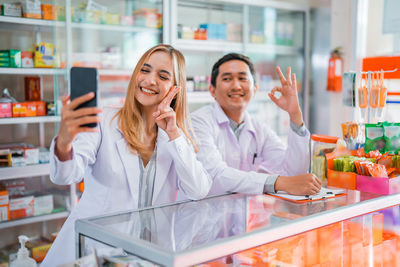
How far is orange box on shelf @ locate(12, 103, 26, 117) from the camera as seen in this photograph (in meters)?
3.60

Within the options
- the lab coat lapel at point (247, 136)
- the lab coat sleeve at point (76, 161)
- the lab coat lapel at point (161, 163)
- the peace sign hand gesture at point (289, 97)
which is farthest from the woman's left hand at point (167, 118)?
the lab coat lapel at point (247, 136)

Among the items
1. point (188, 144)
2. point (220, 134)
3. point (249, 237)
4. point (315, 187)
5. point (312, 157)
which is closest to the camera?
point (249, 237)

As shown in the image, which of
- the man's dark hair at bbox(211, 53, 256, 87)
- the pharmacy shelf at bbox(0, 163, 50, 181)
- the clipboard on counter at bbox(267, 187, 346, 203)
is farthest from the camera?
the pharmacy shelf at bbox(0, 163, 50, 181)

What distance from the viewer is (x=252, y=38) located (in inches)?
208

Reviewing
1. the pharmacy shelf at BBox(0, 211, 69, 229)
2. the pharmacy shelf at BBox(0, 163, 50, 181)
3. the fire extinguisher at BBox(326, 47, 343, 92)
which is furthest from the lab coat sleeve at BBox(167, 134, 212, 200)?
the fire extinguisher at BBox(326, 47, 343, 92)

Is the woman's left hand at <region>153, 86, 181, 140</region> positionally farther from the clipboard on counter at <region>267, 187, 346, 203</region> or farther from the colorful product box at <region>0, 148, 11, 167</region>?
the colorful product box at <region>0, 148, 11, 167</region>

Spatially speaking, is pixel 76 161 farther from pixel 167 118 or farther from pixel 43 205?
pixel 43 205

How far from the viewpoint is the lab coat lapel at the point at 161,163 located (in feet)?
6.79

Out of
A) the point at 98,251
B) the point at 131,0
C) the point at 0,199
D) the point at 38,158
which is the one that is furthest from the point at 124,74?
the point at 98,251

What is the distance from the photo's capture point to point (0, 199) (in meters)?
3.61

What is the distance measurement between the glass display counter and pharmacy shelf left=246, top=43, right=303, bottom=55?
3372mm

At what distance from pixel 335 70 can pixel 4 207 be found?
148 inches

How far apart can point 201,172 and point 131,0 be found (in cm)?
282

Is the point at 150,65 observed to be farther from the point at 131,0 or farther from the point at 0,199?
the point at 131,0
